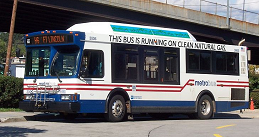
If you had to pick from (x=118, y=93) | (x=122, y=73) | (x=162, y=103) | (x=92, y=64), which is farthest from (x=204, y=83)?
(x=92, y=64)

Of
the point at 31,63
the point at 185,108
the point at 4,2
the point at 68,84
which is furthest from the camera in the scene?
the point at 4,2

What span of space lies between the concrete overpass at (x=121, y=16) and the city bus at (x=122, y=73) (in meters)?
11.1

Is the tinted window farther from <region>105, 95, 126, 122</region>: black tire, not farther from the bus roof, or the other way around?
<region>105, 95, 126, 122</region>: black tire

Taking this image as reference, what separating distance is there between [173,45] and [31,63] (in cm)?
546

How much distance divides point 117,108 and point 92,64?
178cm

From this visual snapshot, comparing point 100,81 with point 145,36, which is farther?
point 145,36

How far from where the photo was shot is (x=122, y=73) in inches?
680

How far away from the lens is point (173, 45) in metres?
19.3

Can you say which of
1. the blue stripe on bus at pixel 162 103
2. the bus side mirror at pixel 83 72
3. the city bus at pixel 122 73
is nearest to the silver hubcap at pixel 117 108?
the city bus at pixel 122 73

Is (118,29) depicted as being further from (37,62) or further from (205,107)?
(205,107)

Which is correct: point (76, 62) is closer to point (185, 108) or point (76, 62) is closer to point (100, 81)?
point (100, 81)

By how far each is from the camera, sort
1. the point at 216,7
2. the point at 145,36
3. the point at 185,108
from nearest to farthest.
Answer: the point at 145,36 < the point at 185,108 < the point at 216,7

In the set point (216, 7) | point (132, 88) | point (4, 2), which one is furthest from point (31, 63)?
point (216, 7)

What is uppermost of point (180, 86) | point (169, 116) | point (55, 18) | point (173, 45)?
point (55, 18)
